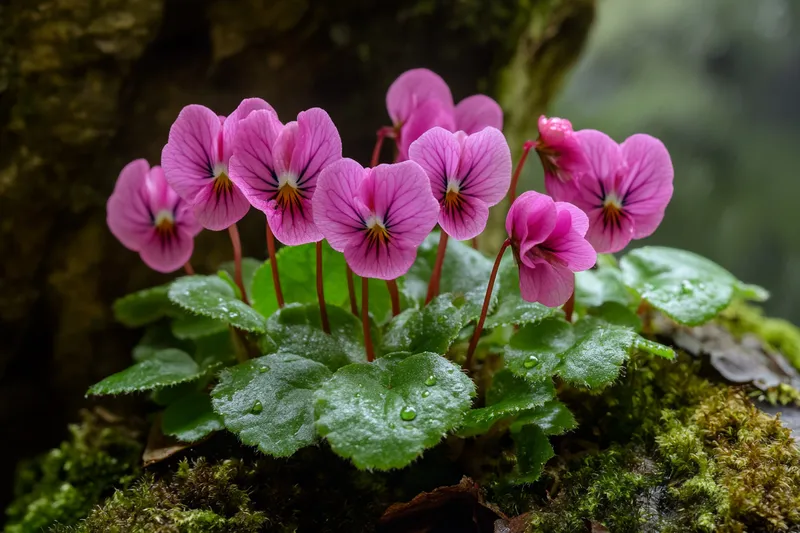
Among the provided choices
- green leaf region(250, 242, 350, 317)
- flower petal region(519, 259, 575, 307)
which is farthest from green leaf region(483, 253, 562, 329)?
green leaf region(250, 242, 350, 317)

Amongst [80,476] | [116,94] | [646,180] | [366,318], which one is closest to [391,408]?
[366,318]

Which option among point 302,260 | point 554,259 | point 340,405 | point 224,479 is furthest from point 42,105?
point 554,259

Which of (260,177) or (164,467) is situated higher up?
(260,177)

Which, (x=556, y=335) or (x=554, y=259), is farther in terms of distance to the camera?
(x=556, y=335)

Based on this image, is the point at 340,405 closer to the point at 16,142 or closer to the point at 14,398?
the point at 16,142

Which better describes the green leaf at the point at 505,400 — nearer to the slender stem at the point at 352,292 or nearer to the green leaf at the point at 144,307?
the slender stem at the point at 352,292

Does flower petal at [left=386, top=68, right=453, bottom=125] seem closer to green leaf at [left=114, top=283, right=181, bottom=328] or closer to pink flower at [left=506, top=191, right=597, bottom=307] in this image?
pink flower at [left=506, top=191, right=597, bottom=307]
